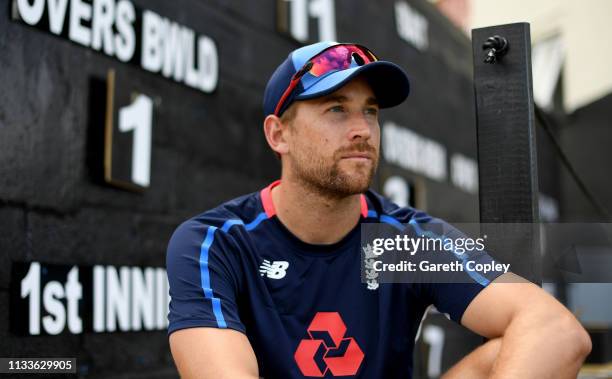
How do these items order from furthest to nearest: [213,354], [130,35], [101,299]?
[130,35], [101,299], [213,354]

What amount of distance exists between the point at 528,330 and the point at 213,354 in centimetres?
70

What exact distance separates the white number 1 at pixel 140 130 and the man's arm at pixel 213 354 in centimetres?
109

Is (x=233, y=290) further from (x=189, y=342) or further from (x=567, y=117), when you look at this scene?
(x=567, y=117)

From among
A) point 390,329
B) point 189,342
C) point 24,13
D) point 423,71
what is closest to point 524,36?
point 390,329

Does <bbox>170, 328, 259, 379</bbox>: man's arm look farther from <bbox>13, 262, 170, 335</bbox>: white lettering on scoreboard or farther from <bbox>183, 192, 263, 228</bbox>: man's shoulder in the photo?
<bbox>13, 262, 170, 335</bbox>: white lettering on scoreboard

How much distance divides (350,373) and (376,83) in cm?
77

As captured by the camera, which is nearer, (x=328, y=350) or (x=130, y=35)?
(x=328, y=350)

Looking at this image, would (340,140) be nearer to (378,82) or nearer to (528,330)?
(378,82)

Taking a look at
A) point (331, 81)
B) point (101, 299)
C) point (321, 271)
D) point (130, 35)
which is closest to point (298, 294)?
point (321, 271)

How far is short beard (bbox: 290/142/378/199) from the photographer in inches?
71.1

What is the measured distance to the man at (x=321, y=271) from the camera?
1.65m

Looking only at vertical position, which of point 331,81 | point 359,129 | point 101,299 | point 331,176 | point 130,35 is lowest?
point 101,299

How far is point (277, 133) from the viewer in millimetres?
2021

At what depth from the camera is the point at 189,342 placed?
156 centimetres
